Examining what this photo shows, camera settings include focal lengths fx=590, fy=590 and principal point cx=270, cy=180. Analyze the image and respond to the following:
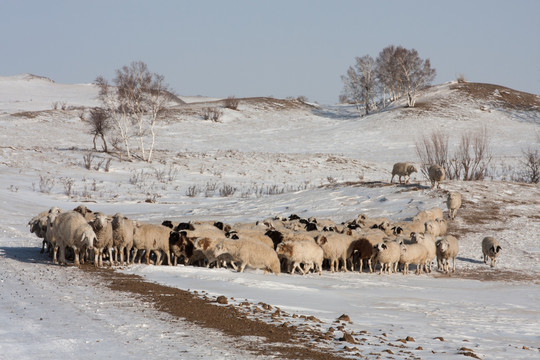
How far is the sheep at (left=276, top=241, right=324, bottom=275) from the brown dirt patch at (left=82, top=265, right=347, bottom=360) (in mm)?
3913

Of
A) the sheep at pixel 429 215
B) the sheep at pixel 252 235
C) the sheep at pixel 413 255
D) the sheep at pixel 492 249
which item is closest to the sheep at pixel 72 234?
the sheep at pixel 252 235

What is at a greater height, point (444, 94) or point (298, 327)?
point (444, 94)

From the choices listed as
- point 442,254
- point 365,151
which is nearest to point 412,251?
point 442,254

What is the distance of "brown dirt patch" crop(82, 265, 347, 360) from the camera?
6.88 metres

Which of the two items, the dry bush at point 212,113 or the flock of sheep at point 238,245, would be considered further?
the dry bush at point 212,113

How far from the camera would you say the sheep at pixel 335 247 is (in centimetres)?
1485

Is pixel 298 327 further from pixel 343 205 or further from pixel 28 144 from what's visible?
pixel 28 144

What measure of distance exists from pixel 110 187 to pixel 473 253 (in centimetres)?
2214

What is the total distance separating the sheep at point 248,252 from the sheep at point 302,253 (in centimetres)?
50

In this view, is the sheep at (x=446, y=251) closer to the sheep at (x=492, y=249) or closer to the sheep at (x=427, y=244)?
the sheep at (x=427, y=244)

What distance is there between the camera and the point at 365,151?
174 ft

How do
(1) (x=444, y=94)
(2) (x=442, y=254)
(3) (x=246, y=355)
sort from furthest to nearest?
(1) (x=444, y=94) < (2) (x=442, y=254) < (3) (x=246, y=355)

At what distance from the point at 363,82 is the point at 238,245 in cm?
7465

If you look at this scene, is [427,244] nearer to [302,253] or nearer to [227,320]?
[302,253]
